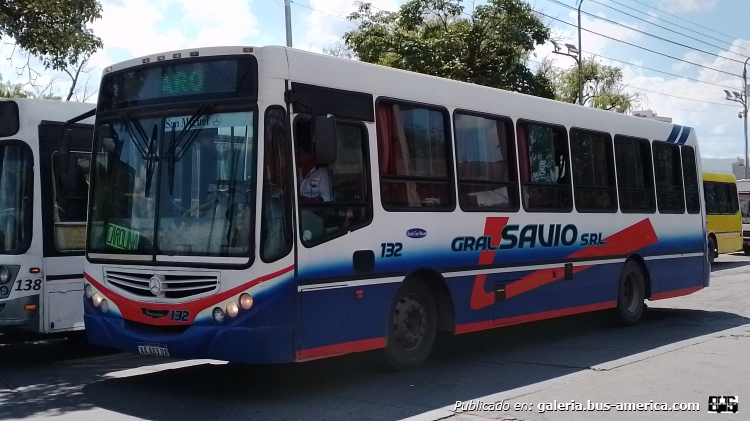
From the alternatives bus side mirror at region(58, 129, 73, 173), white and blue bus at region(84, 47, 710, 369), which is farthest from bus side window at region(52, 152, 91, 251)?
white and blue bus at region(84, 47, 710, 369)

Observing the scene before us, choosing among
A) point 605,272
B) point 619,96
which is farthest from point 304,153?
point 619,96

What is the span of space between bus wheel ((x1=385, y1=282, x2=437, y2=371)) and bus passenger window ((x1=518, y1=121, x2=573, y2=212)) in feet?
7.47

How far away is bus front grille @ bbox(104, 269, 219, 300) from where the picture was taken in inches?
311

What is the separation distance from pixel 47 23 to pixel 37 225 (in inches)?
251

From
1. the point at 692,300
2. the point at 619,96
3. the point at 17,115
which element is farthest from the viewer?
the point at 619,96

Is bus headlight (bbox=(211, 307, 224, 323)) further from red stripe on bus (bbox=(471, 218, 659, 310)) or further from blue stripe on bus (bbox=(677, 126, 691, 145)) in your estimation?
blue stripe on bus (bbox=(677, 126, 691, 145))

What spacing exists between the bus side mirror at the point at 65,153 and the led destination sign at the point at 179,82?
57cm

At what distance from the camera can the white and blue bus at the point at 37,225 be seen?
1011 centimetres

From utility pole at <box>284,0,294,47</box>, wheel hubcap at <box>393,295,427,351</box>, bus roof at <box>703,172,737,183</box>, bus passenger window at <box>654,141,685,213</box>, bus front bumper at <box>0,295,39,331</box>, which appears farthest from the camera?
bus roof at <box>703,172,737,183</box>

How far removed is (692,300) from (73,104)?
39.2ft

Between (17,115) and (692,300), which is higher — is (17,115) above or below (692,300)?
above

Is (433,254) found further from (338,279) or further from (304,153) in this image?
(304,153)

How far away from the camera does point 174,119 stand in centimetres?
835

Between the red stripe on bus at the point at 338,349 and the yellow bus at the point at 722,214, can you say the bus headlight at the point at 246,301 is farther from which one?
Answer: the yellow bus at the point at 722,214
